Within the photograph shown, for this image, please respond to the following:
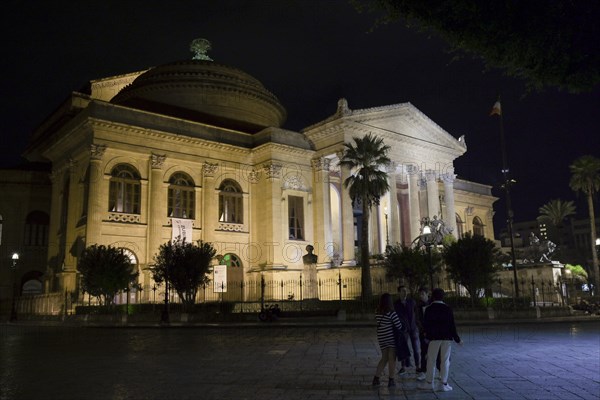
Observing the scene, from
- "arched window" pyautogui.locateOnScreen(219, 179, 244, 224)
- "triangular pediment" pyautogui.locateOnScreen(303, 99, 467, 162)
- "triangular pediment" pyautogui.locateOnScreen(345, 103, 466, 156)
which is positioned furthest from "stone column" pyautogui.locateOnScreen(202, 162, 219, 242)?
"triangular pediment" pyautogui.locateOnScreen(345, 103, 466, 156)

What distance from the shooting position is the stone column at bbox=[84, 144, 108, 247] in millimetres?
30422

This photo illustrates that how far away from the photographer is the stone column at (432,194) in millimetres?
41750

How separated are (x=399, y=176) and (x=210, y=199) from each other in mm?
16591

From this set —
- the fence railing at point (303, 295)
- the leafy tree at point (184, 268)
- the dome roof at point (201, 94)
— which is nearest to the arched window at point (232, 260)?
the fence railing at point (303, 295)

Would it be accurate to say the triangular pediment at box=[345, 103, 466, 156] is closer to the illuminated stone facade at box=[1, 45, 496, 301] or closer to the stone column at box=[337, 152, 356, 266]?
the illuminated stone facade at box=[1, 45, 496, 301]

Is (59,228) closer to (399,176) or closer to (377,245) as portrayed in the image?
(377,245)

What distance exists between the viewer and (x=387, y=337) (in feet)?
26.2

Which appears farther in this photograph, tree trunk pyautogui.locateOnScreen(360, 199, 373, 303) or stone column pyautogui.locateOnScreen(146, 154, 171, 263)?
stone column pyautogui.locateOnScreen(146, 154, 171, 263)

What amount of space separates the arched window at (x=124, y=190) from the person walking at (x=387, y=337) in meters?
26.9

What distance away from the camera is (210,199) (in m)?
35.6

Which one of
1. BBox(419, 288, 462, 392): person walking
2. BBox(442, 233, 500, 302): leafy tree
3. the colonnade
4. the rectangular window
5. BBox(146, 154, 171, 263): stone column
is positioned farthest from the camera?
the rectangular window

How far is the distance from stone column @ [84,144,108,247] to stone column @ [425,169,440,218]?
79.7ft

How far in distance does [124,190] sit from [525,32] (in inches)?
1099

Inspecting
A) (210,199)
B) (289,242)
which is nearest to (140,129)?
(210,199)
